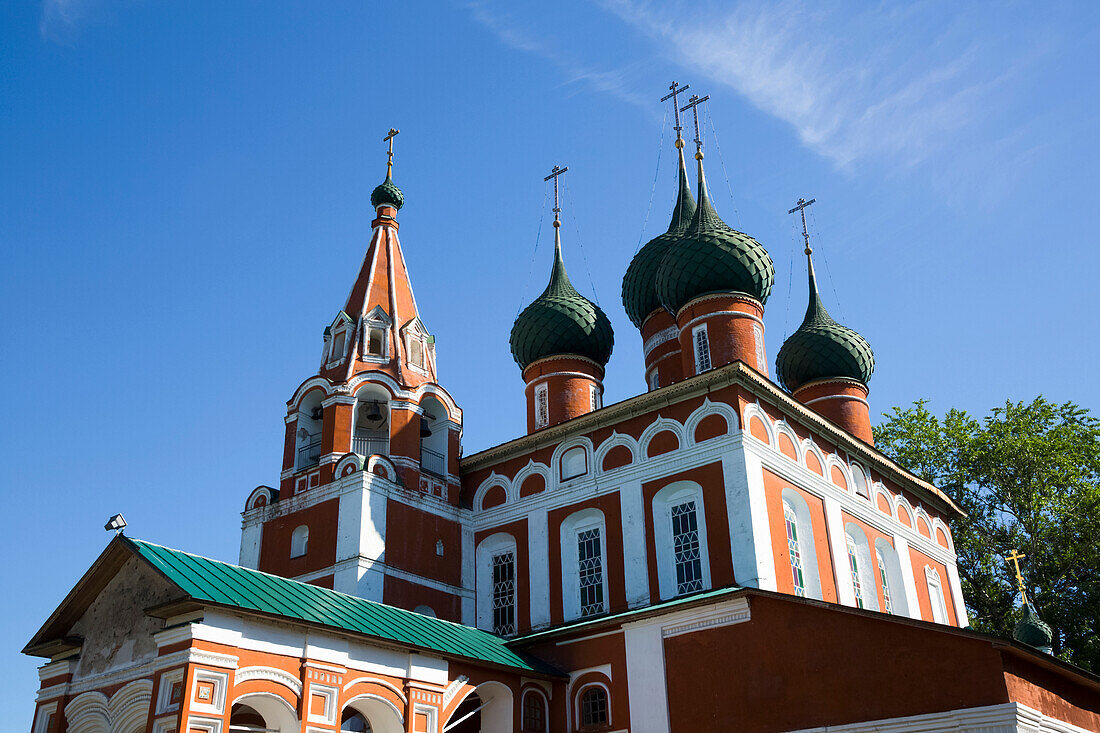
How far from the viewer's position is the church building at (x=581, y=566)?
10.0 metres

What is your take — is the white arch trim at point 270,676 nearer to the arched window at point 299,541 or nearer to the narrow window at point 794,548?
the arched window at point 299,541

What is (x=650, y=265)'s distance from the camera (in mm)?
19891

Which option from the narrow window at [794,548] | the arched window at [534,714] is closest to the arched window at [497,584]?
the arched window at [534,714]

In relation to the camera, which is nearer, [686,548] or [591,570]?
[686,548]

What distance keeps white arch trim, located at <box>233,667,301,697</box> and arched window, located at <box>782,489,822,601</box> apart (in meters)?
6.92

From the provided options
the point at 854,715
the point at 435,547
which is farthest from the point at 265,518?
the point at 854,715

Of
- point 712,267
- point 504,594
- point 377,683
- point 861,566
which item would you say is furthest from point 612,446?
point 377,683

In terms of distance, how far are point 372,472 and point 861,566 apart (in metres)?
7.90

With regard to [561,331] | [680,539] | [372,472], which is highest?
[561,331]

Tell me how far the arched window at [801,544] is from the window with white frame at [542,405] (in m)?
5.73

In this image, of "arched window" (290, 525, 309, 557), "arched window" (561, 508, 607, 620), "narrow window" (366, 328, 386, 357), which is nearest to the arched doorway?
"arched window" (561, 508, 607, 620)

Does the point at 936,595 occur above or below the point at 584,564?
above

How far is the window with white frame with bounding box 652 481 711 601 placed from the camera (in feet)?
45.0

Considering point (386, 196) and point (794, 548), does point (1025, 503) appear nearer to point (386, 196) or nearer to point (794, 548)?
point (794, 548)
